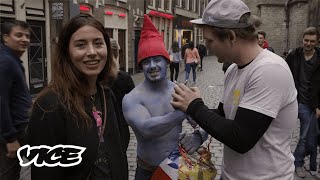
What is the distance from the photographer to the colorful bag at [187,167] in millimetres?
2076

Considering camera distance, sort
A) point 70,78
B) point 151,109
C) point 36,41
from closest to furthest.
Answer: point 70,78 → point 151,109 → point 36,41

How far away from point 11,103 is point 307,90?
360 cm

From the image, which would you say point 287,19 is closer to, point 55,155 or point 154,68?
point 154,68

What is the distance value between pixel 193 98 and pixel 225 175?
49 centimetres

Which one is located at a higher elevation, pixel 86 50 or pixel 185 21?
pixel 185 21

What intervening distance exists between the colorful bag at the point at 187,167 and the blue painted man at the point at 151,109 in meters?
0.33

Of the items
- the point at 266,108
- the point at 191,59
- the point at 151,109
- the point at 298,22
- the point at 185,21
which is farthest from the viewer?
the point at 185,21

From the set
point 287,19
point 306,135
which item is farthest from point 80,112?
point 287,19

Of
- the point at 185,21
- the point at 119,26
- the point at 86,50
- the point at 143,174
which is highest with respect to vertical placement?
the point at 185,21

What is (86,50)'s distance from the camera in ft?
5.99

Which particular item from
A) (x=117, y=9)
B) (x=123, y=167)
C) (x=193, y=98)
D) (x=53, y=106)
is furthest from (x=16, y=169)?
(x=117, y=9)

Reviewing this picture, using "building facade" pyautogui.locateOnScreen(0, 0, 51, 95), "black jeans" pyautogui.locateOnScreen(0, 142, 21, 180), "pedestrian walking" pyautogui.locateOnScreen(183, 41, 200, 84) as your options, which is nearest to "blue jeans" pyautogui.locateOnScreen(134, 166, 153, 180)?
"black jeans" pyautogui.locateOnScreen(0, 142, 21, 180)

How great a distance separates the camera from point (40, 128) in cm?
163

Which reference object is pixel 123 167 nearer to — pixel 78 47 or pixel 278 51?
pixel 78 47
